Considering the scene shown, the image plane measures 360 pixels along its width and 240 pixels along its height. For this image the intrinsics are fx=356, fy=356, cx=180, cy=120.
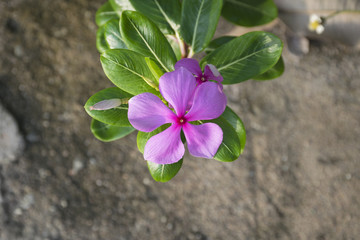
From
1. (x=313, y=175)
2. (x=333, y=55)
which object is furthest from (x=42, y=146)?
(x=333, y=55)

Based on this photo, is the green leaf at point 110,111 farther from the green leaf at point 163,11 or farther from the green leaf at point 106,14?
the green leaf at point 106,14

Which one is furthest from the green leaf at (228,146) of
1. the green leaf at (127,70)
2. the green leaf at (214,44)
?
the green leaf at (214,44)

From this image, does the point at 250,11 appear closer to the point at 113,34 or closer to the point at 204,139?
the point at 113,34

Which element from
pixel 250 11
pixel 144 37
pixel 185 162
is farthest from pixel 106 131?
pixel 185 162

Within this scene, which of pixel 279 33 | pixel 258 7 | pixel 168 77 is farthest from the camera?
pixel 279 33

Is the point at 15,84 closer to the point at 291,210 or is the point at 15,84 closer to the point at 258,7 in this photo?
the point at 258,7

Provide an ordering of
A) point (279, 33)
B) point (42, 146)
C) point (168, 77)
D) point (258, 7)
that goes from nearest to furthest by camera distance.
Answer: point (168, 77), point (258, 7), point (279, 33), point (42, 146)
